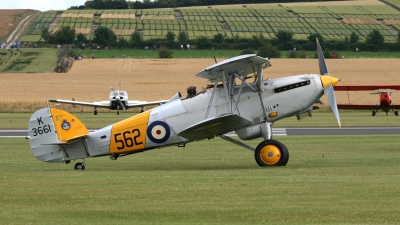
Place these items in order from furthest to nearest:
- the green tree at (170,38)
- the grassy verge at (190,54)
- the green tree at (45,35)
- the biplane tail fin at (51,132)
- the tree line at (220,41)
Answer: the green tree at (45,35), the green tree at (170,38), the tree line at (220,41), the grassy verge at (190,54), the biplane tail fin at (51,132)

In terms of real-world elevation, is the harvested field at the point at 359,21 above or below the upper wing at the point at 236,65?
above

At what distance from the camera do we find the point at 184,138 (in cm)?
1697

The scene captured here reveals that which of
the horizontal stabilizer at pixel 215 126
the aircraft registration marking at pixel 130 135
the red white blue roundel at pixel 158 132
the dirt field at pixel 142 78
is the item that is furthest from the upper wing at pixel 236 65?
the dirt field at pixel 142 78

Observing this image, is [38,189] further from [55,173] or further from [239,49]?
[239,49]

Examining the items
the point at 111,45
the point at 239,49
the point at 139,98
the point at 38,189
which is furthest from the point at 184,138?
the point at 111,45

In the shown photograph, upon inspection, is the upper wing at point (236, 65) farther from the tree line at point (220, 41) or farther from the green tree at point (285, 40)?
the green tree at point (285, 40)

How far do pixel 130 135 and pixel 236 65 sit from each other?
3085 mm

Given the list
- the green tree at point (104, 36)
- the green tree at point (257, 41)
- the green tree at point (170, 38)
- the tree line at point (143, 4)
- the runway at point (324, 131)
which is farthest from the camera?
the tree line at point (143, 4)

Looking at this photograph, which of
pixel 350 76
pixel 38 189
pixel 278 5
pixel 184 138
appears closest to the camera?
pixel 38 189

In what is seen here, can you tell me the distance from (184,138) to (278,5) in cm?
12005

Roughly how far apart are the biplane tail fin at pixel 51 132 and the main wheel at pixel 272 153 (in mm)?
4351

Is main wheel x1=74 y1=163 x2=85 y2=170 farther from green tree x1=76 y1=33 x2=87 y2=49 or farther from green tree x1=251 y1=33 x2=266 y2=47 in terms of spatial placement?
green tree x1=76 y1=33 x2=87 y2=49

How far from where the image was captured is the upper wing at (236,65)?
15.6m

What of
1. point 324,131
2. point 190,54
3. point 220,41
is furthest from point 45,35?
point 324,131
